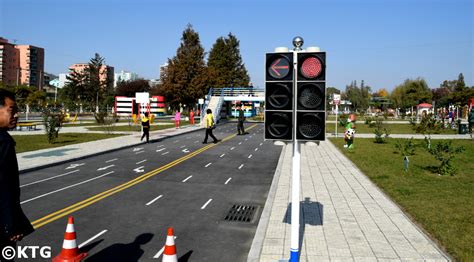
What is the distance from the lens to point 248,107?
2995 inches

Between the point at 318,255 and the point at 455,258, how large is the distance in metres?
2.21

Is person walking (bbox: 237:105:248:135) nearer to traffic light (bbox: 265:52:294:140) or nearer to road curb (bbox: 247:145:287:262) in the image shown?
road curb (bbox: 247:145:287:262)

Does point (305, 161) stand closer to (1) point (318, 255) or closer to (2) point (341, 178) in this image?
(2) point (341, 178)

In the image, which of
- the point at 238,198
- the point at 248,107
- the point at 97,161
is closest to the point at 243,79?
the point at 248,107

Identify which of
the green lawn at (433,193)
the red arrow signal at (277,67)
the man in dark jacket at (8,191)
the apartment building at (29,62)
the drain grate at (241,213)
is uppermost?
the apartment building at (29,62)

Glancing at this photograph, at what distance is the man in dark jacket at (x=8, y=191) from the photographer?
3.84 meters

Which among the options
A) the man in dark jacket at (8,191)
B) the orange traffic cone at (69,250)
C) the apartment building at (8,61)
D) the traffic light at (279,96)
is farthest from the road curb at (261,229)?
the apartment building at (8,61)

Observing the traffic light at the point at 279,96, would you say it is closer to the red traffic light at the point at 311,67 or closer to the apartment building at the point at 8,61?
the red traffic light at the point at 311,67

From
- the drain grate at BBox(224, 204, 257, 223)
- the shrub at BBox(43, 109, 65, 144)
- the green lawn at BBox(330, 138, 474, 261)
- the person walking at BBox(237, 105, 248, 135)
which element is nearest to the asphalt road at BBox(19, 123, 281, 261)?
the drain grate at BBox(224, 204, 257, 223)

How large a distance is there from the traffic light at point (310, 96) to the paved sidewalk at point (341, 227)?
2.24 meters

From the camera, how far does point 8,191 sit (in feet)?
12.8

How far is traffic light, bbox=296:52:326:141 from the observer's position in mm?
5273

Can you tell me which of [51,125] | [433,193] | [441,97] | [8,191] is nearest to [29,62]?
[441,97]

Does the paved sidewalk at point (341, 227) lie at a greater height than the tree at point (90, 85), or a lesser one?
lesser
